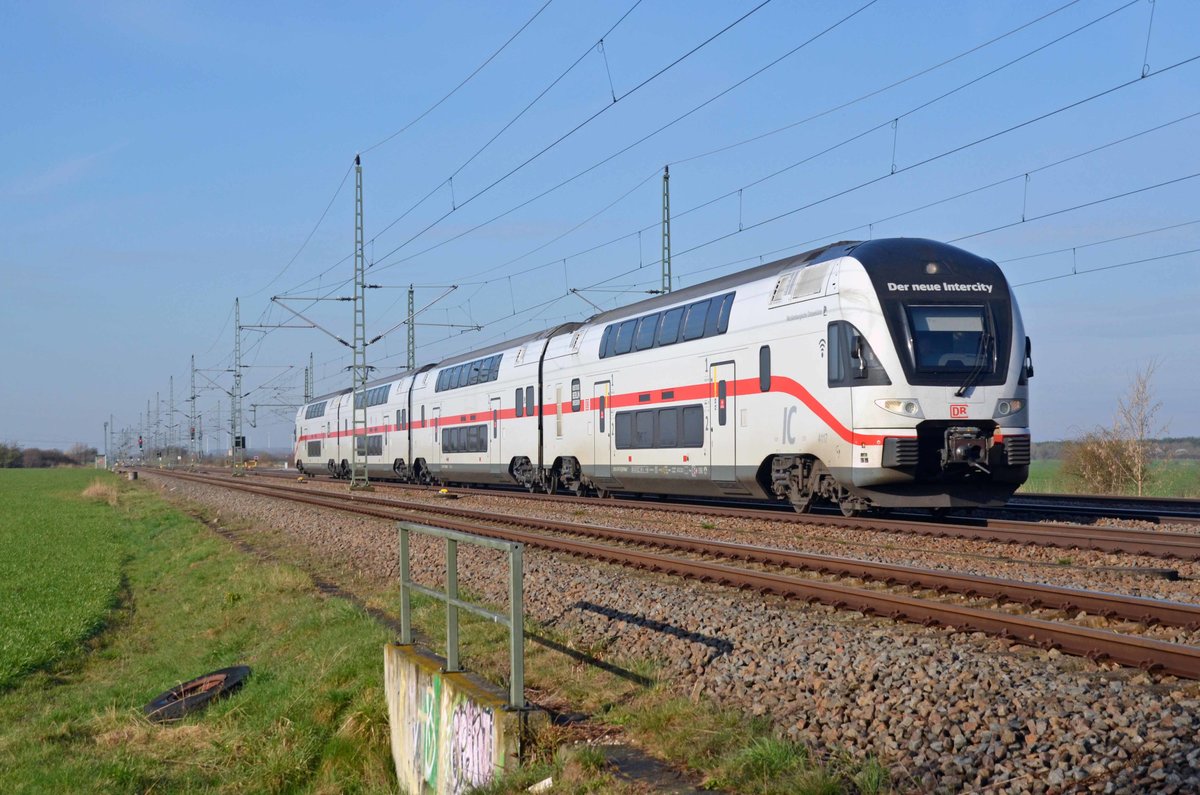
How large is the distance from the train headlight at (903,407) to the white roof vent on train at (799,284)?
2098 mm

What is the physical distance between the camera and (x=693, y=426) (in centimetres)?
1927

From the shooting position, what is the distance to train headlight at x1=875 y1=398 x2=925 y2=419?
14.7 m

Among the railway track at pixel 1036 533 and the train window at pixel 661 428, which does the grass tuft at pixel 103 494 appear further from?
the railway track at pixel 1036 533

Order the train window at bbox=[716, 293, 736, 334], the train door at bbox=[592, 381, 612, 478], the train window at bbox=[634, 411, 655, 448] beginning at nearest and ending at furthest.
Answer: the train window at bbox=[716, 293, 736, 334] < the train window at bbox=[634, 411, 655, 448] < the train door at bbox=[592, 381, 612, 478]

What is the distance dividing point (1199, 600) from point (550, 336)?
1943cm

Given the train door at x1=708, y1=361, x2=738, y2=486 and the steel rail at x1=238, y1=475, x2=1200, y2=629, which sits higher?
the train door at x1=708, y1=361, x2=738, y2=486

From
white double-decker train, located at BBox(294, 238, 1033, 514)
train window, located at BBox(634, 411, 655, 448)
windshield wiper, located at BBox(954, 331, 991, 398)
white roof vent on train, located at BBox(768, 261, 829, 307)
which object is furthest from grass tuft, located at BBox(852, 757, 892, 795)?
train window, located at BBox(634, 411, 655, 448)

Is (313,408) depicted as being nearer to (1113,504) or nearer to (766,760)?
(1113,504)

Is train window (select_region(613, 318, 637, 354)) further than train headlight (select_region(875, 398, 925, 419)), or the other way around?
train window (select_region(613, 318, 637, 354))

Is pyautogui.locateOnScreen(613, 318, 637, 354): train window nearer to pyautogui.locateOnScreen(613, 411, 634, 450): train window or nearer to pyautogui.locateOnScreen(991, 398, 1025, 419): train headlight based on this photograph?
pyautogui.locateOnScreen(613, 411, 634, 450): train window

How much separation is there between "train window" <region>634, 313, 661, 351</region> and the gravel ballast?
30.4 feet

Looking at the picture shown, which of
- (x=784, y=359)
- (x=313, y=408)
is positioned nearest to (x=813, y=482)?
(x=784, y=359)

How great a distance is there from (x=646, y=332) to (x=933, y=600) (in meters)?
12.8

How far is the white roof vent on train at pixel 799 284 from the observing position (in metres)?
16.0
